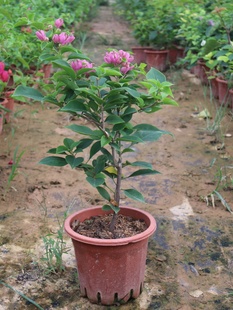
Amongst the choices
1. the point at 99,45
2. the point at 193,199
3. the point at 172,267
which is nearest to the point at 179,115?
the point at 193,199

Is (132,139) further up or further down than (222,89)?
further up

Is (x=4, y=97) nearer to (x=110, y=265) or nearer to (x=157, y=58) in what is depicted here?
(x=110, y=265)

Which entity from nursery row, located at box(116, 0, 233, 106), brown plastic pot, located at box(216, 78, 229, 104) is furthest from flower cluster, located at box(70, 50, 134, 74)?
brown plastic pot, located at box(216, 78, 229, 104)

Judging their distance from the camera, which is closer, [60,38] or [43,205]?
[60,38]

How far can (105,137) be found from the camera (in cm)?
209

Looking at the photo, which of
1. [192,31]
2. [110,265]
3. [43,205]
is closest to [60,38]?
[110,265]

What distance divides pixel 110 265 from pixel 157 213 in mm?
1036

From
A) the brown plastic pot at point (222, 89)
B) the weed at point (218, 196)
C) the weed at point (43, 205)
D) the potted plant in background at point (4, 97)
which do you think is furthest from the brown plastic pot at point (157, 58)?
the weed at point (43, 205)

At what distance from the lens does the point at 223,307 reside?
92.1 inches

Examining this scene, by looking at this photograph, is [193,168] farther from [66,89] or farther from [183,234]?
[66,89]

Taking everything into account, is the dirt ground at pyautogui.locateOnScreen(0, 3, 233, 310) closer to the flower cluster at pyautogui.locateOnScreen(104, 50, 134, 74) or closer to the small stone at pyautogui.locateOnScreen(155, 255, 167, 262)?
the small stone at pyautogui.locateOnScreen(155, 255, 167, 262)

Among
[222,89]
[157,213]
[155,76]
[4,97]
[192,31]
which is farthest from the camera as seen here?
[192,31]

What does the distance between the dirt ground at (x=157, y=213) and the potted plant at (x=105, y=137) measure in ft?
0.52

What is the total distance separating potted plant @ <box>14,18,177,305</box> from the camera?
6.75 feet
